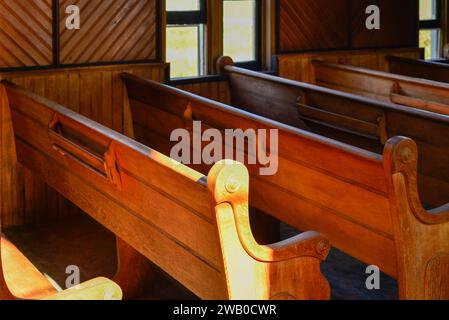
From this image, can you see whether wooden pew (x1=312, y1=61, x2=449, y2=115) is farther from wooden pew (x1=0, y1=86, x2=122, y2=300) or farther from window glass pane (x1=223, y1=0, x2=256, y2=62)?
wooden pew (x1=0, y1=86, x2=122, y2=300)

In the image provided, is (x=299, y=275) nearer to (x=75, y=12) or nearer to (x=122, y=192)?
(x=122, y=192)

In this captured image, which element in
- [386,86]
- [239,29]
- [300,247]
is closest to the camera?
[300,247]

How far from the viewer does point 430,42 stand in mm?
7488

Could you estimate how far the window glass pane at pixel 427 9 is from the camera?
24.1ft

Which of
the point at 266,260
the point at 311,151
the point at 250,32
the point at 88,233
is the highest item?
the point at 250,32

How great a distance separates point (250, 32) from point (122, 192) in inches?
124

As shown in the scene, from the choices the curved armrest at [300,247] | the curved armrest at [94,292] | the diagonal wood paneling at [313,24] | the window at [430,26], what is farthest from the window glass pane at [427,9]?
the curved armrest at [94,292]

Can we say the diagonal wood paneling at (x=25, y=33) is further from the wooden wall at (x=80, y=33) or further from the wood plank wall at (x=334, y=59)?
the wood plank wall at (x=334, y=59)

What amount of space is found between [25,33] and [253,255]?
289cm

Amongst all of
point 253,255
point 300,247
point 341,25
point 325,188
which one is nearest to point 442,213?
point 325,188

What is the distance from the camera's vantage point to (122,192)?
343 centimetres

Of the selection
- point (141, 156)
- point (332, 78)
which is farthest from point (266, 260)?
point (332, 78)

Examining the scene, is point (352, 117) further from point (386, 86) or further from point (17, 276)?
point (17, 276)

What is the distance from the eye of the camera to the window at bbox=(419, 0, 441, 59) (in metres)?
7.36
